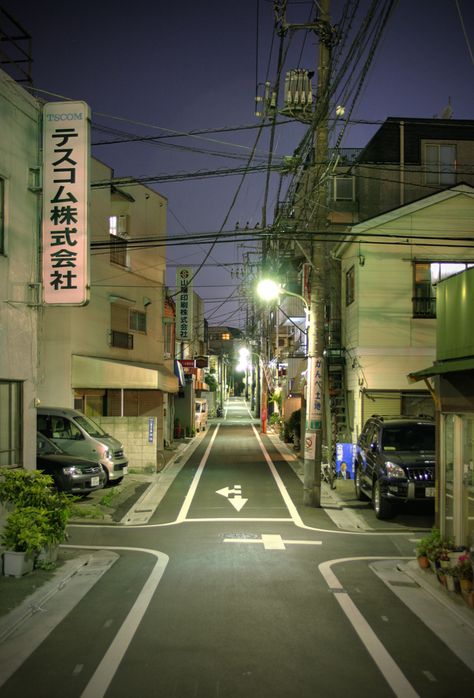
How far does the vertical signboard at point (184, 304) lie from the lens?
34.0 m

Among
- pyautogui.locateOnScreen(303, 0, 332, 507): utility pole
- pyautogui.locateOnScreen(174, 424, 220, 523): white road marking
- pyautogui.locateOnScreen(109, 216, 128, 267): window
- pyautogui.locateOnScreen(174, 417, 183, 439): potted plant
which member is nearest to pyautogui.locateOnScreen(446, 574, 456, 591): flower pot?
pyautogui.locateOnScreen(174, 424, 220, 523): white road marking

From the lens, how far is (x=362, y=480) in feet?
57.0

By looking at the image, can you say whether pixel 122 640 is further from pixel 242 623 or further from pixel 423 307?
pixel 423 307

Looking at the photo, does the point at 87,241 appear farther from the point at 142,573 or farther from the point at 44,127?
the point at 142,573

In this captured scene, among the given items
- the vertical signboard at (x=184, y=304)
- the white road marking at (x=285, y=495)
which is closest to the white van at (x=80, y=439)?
the white road marking at (x=285, y=495)

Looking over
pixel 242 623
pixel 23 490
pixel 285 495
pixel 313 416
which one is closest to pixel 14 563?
pixel 23 490

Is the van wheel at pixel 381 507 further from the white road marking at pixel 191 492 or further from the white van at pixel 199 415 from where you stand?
the white van at pixel 199 415

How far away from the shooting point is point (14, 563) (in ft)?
31.1

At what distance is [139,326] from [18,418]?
16.9 metres

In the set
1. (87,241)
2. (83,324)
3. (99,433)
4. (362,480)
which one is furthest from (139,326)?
(87,241)

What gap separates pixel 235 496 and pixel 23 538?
9309mm

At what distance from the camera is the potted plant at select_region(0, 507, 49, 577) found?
9.48 metres

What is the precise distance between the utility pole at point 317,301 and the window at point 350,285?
5745mm

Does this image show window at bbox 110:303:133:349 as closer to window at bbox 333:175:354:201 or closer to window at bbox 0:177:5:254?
window at bbox 333:175:354:201
